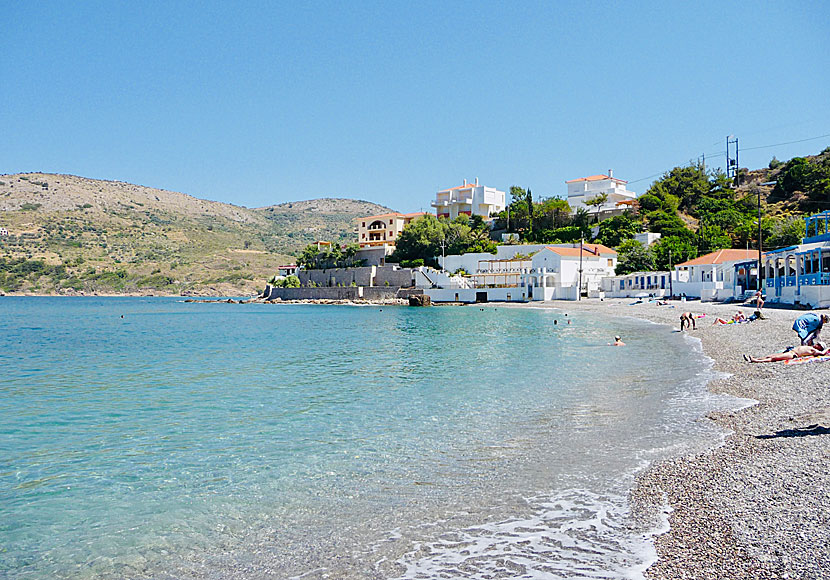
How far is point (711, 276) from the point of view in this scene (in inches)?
1932

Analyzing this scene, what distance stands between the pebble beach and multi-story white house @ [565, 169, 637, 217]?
221 feet

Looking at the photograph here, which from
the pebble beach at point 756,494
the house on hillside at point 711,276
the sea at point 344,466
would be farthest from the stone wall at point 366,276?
the pebble beach at point 756,494

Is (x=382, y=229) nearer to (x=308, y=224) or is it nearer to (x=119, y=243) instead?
(x=119, y=243)

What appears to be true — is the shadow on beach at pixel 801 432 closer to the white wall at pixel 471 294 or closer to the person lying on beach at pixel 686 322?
the person lying on beach at pixel 686 322

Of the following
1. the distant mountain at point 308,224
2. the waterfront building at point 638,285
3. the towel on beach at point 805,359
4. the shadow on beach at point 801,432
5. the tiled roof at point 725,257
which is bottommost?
the shadow on beach at point 801,432

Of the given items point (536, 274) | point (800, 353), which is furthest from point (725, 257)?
point (800, 353)

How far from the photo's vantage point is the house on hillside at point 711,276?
45.0 m

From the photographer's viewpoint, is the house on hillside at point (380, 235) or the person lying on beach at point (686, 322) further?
the house on hillside at point (380, 235)

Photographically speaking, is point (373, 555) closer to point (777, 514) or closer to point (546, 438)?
point (777, 514)

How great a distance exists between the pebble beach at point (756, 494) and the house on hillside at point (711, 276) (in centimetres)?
3618

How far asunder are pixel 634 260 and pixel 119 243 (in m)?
101

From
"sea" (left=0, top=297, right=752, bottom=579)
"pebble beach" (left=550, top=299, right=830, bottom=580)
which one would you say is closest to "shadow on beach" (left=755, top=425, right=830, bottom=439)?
"pebble beach" (left=550, top=299, right=830, bottom=580)

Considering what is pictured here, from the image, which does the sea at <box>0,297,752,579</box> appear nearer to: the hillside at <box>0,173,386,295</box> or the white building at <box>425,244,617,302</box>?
the white building at <box>425,244,617,302</box>

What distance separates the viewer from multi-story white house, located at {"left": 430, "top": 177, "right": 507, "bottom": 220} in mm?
86188
